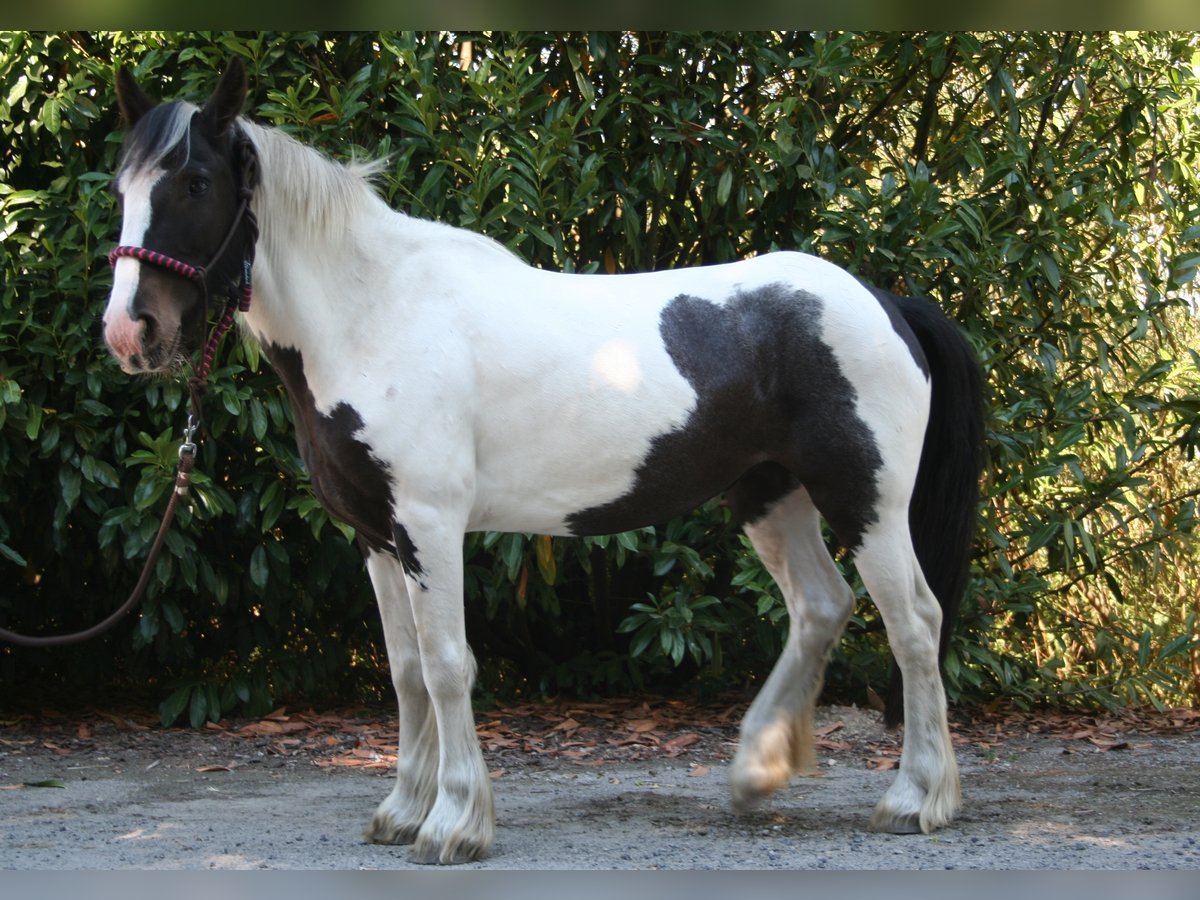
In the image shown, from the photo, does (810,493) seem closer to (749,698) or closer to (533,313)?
(533,313)

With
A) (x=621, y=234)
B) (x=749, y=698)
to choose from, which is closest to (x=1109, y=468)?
(x=749, y=698)

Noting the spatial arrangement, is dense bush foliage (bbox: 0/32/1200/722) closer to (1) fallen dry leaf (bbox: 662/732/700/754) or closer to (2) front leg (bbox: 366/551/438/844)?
(1) fallen dry leaf (bbox: 662/732/700/754)

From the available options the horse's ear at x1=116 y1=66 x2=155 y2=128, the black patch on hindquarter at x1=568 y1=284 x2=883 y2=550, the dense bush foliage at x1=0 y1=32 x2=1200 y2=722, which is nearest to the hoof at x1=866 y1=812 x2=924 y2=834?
the black patch on hindquarter at x1=568 y1=284 x2=883 y2=550

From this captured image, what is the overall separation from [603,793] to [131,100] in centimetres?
273

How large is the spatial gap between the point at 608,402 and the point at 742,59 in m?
2.62

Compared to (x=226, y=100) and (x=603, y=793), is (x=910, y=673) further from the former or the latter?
(x=226, y=100)

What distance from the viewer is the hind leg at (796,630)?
3877 millimetres

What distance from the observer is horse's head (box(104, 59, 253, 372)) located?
3.02 m

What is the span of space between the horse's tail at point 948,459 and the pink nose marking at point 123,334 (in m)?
2.30

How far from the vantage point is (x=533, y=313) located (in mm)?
3480

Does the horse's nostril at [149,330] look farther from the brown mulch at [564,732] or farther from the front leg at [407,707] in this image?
the brown mulch at [564,732]

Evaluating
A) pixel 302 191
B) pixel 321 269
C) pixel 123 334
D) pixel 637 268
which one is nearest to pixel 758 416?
pixel 321 269

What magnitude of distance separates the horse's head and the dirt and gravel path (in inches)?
56.1

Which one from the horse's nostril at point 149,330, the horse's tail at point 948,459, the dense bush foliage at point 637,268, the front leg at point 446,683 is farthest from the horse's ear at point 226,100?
the horse's tail at point 948,459
